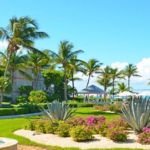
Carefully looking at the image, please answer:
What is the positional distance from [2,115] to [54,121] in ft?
32.3

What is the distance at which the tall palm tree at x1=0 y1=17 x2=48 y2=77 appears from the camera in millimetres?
25688

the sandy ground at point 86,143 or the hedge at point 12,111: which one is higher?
the hedge at point 12,111

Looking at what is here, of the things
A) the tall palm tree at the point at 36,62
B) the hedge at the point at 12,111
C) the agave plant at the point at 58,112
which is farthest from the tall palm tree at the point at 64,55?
the agave plant at the point at 58,112

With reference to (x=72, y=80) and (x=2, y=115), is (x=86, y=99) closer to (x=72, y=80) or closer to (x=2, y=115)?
(x=72, y=80)

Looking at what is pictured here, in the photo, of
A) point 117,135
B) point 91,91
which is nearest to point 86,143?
point 117,135

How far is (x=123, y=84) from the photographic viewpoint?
2506 inches

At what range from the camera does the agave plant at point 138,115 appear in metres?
10.6

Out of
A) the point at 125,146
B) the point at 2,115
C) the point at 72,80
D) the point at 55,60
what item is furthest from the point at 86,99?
the point at 125,146

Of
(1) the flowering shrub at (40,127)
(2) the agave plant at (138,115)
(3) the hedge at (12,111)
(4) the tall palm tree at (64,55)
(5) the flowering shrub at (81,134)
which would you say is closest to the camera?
(5) the flowering shrub at (81,134)

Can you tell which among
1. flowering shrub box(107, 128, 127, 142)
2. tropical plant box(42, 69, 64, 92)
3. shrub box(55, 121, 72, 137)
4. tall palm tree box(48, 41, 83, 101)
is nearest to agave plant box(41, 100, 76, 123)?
shrub box(55, 121, 72, 137)

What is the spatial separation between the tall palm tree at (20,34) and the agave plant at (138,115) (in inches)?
657

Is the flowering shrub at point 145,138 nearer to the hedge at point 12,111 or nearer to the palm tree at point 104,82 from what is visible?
the hedge at point 12,111

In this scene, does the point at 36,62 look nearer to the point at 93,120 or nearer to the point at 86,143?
the point at 93,120

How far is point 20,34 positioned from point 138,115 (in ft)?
58.6
